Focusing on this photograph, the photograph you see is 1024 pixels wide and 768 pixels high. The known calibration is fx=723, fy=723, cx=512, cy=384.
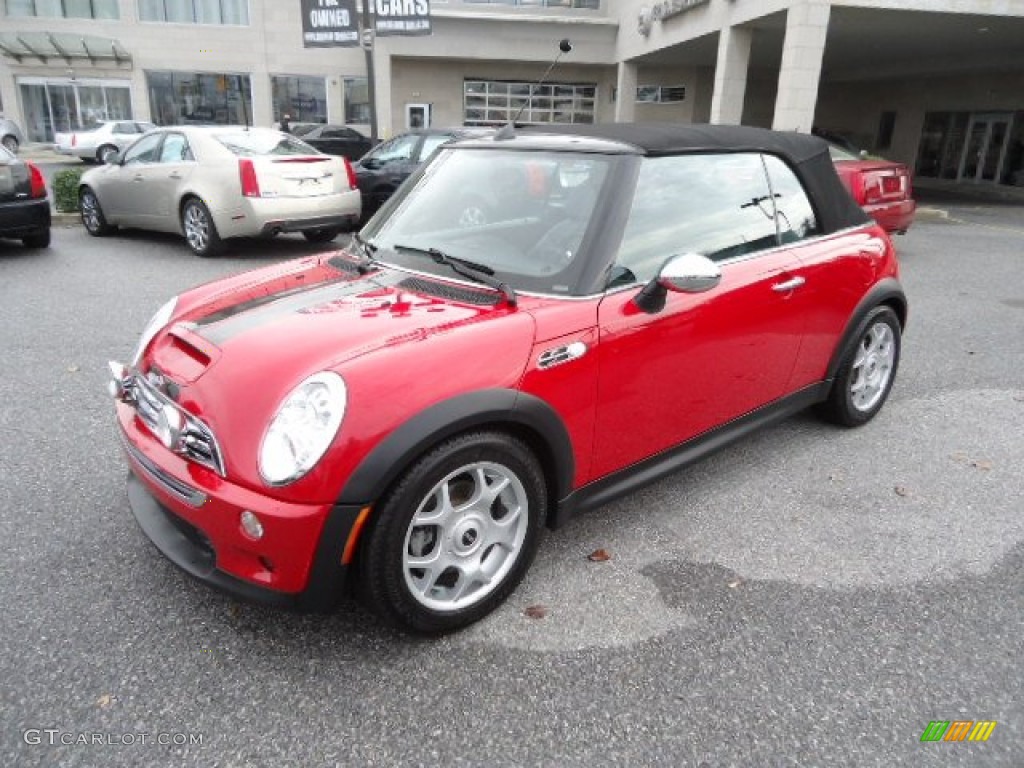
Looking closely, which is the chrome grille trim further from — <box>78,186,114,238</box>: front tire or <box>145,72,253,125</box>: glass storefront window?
<box>145,72,253,125</box>: glass storefront window

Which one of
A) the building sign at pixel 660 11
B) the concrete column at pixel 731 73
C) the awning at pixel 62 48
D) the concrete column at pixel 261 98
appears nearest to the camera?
the concrete column at pixel 731 73

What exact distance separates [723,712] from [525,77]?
32345mm

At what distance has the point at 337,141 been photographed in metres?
20.0

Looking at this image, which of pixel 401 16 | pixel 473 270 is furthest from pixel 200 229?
pixel 401 16

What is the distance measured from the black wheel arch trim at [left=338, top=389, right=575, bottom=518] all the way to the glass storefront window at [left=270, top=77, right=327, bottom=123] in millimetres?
34199

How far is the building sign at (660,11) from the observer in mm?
18781

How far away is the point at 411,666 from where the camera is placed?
7.46ft

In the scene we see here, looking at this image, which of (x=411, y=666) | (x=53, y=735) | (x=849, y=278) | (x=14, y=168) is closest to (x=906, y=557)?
(x=849, y=278)

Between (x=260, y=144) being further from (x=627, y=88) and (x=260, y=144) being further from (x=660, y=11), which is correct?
(x=627, y=88)

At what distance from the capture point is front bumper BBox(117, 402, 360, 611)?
1988mm

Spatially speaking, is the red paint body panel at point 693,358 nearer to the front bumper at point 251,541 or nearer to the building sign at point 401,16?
the front bumper at point 251,541

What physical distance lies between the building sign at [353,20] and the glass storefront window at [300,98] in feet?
61.4

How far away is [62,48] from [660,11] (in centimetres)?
2605

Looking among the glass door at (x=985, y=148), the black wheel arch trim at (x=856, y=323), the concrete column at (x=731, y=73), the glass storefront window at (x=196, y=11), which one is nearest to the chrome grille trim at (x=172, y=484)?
the black wheel arch trim at (x=856, y=323)
